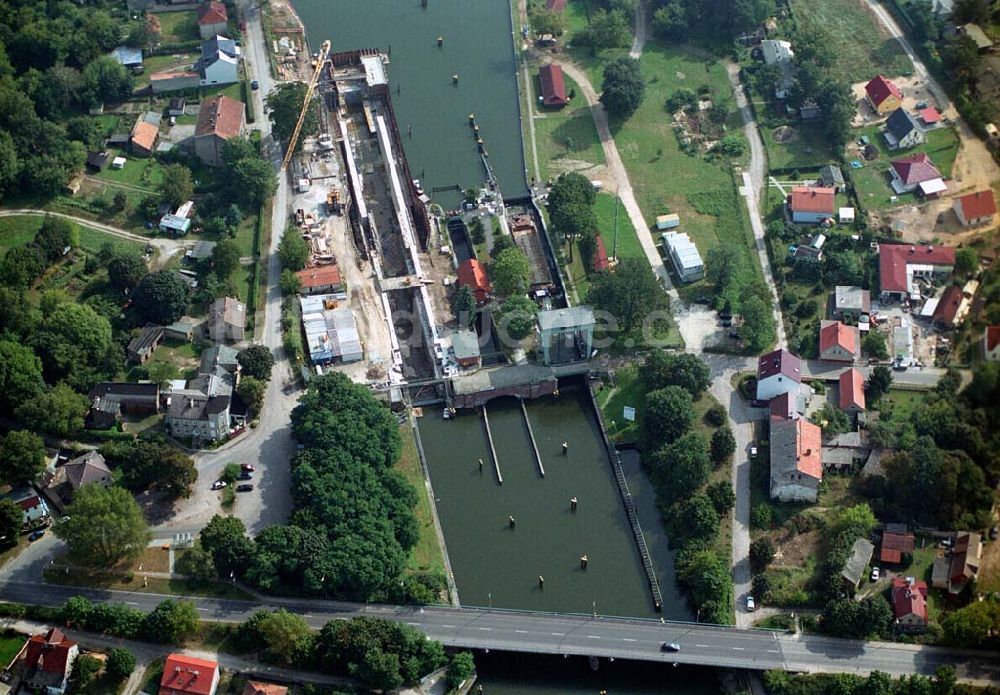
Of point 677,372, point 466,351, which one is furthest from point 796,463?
point 466,351

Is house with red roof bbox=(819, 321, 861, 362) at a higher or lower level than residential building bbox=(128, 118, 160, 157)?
lower

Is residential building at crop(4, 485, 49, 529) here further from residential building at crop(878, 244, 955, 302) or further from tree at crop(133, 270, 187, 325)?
residential building at crop(878, 244, 955, 302)

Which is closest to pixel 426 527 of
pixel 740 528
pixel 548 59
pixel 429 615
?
pixel 429 615

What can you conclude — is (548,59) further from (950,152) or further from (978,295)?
(978,295)

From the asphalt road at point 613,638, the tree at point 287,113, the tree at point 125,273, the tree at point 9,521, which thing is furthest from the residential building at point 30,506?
the tree at point 287,113

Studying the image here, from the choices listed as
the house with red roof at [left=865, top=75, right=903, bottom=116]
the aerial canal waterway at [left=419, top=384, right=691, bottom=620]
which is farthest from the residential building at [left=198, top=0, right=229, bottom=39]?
the house with red roof at [left=865, top=75, right=903, bottom=116]

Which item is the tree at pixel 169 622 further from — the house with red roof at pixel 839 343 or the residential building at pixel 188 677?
the house with red roof at pixel 839 343

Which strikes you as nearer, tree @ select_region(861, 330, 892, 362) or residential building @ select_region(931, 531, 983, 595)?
Answer: residential building @ select_region(931, 531, 983, 595)
